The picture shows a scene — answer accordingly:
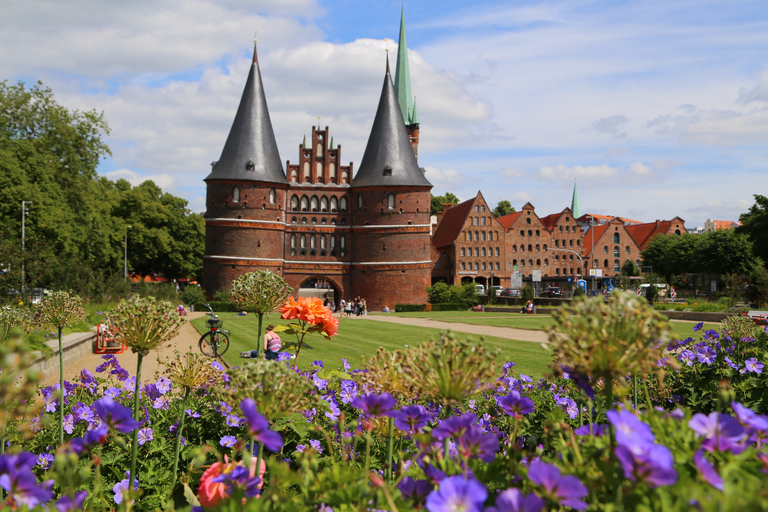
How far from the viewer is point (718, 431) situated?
151 cm

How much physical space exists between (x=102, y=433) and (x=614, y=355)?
144 cm

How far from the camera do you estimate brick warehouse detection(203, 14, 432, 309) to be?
161 feet

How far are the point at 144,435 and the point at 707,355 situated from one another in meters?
4.57

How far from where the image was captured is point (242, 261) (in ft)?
161

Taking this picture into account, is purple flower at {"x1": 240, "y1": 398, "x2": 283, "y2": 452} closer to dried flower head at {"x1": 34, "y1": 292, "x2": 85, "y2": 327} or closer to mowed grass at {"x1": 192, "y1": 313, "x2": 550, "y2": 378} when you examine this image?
dried flower head at {"x1": 34, "y1": 292, "x2": 85, "y2": 327}

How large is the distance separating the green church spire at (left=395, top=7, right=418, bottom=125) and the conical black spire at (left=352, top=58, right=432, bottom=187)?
71.9ft

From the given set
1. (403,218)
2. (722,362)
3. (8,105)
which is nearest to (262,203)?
(403,218)

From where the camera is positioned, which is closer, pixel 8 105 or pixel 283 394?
pixel 283 394

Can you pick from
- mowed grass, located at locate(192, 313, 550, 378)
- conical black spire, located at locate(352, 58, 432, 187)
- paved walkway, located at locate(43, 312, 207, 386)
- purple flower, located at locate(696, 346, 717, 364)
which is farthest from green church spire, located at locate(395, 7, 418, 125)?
purple flower, located at locate(696, 346, 717, 364)

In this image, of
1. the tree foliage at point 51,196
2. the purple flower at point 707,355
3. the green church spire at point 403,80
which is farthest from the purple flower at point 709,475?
the green church spire at point 403,80

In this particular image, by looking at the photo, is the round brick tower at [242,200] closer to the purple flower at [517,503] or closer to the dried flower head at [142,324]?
the dried flower head at [142,324]

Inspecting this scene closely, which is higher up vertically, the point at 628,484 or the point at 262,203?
the point at 262,203

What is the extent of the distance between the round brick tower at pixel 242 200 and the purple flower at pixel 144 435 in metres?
45.5

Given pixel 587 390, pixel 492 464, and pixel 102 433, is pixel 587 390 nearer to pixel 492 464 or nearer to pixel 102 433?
pixel 492 464
